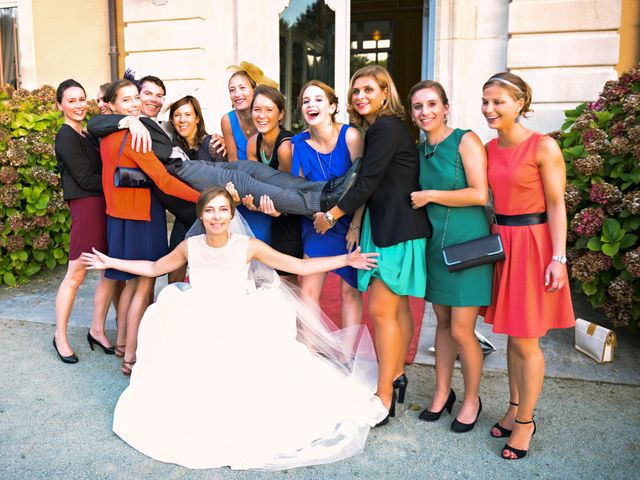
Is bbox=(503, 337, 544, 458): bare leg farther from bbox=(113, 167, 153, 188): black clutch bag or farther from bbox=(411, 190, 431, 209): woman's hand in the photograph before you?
bbox=(113, 167, 153, 188): black clutch bag

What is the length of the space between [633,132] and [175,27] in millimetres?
5970

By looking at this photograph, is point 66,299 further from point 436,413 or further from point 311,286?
point 436,413

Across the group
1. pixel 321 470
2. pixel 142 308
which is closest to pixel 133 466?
pixel 321 470

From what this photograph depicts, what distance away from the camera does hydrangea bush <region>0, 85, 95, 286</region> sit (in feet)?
18.6

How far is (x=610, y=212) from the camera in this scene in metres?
4.30

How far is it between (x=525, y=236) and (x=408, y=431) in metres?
1.22

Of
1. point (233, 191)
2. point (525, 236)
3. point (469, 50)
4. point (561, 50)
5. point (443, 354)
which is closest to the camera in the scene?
point (525, 236)

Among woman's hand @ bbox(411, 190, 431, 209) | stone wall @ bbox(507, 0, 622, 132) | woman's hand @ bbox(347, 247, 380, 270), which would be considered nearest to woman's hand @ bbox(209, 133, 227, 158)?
woman's hand @ bbox(347, 247, 380, 270)

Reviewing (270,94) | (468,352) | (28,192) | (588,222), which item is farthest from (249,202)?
(28,192)

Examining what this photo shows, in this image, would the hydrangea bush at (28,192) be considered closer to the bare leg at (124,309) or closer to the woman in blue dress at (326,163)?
the bare leg at (124,309)

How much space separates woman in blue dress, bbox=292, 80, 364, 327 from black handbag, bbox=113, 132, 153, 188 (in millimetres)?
989

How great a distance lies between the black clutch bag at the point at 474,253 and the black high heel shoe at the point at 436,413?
88cm

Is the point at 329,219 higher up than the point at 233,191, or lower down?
lower down

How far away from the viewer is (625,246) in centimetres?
411
